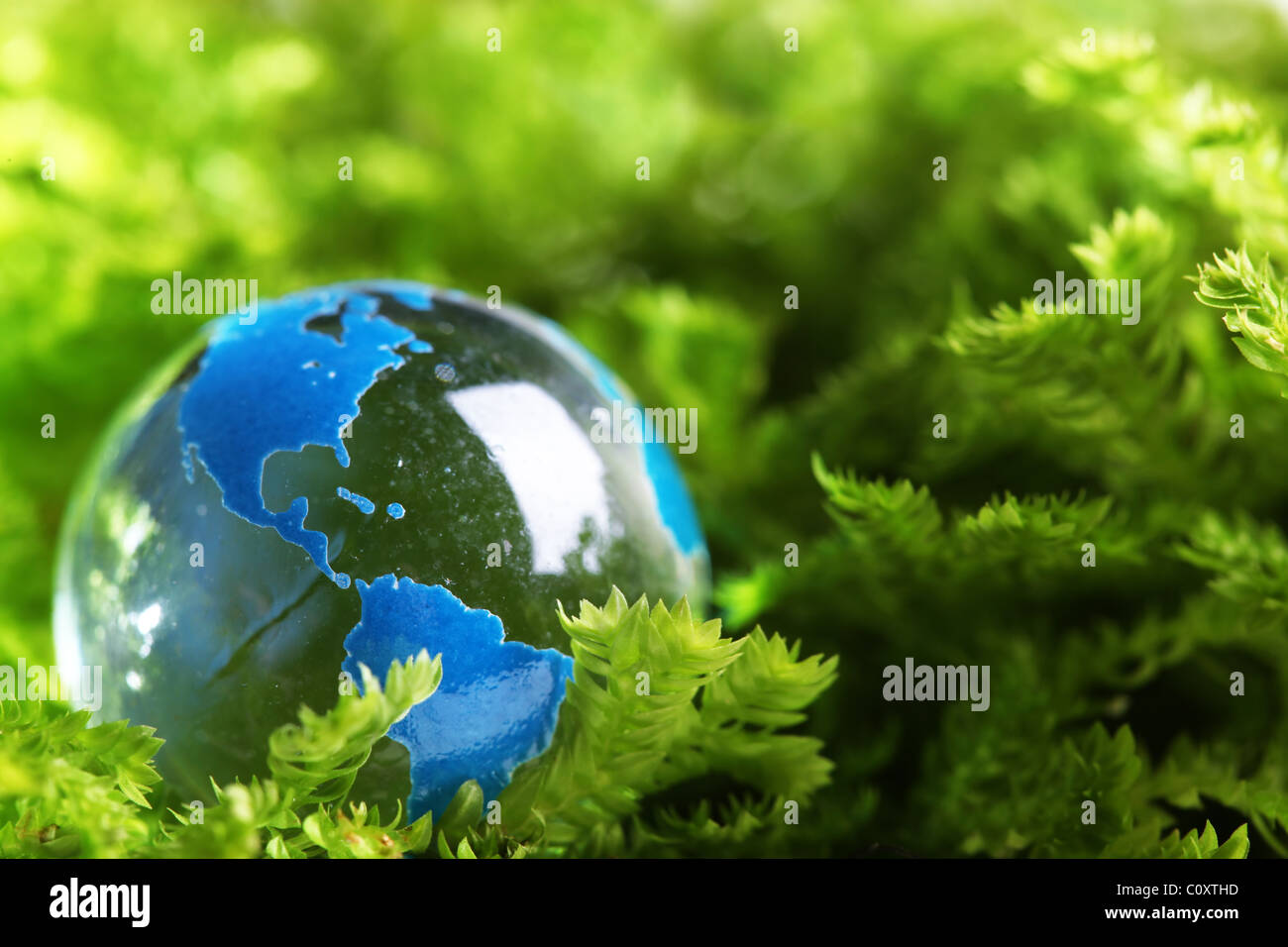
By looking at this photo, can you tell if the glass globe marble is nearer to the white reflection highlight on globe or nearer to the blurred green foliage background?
the white reflection highlight on globe

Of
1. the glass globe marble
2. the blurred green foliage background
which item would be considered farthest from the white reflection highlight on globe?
the blurred green foliage background

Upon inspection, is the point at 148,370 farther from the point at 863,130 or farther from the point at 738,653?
the point at 863,130

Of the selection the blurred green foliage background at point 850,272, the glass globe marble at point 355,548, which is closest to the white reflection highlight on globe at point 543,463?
the glass globe marble at point 355,548

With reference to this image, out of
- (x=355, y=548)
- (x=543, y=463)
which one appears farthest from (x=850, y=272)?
(x=355, y=548)

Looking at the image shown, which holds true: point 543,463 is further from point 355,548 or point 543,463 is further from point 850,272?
point 850,272

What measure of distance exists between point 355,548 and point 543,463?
0.14 meters

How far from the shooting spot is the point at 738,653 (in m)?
0.59

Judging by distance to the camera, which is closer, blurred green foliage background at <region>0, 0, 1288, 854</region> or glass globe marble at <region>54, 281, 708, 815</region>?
glass globe marble at <region>54, 281, 708, 815</region>

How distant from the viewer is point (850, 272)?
134 centimetres

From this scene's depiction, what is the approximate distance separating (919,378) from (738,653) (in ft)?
1.48

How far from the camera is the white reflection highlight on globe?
0.67 m

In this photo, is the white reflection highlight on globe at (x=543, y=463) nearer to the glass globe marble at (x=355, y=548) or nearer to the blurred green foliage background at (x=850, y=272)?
the glass globe marble at (x=355, y=548)

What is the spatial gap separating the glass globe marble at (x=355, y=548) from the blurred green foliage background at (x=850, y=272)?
19cm

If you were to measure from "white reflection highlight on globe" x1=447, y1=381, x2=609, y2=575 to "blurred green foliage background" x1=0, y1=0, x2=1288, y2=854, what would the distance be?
18cm
